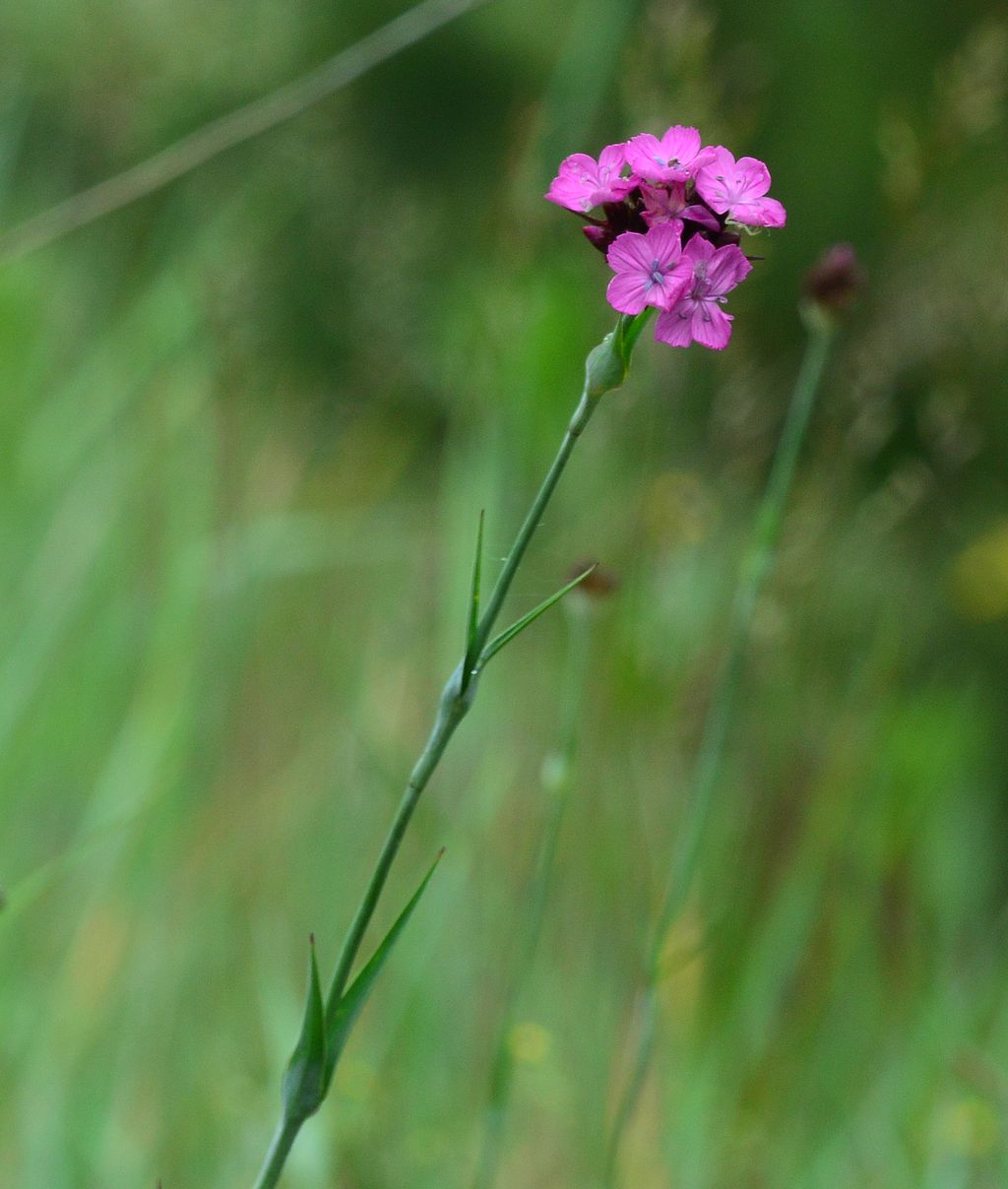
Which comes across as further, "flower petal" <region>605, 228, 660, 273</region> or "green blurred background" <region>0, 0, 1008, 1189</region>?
"green blurred background" <region>0, 0, 1008, 1189</region>

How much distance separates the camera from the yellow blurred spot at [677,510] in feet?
3.56

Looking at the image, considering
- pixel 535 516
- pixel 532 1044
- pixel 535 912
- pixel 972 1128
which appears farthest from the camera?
pixel 532 1044

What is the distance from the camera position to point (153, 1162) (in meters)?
0.97

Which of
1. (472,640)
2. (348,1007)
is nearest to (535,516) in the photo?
(472,640)

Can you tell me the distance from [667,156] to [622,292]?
0.22ft

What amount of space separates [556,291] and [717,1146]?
803mm

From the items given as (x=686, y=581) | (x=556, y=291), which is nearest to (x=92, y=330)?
(x=556, y=291)

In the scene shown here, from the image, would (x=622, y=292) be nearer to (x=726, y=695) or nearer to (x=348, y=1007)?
Answer: (x=348, y=1007)

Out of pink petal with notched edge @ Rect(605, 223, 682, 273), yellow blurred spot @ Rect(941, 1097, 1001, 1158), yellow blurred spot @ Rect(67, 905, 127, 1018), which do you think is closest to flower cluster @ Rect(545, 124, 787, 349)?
pink petal with notched edge @ Rect(605, 223, 682, 273)

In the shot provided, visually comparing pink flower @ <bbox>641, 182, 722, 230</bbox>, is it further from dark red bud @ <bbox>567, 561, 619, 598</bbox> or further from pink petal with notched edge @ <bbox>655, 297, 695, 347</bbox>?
dark red bud @ <bbox>567, 561, 619, 598</bbox>

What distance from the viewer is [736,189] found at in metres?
0.45

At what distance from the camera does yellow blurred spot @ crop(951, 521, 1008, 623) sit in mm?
1902

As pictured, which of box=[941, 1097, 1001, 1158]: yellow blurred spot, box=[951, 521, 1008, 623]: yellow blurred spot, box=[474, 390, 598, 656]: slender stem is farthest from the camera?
box=[951, 521, 1008, 623]: yellow blurred spot

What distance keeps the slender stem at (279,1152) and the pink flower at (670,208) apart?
328 mm
